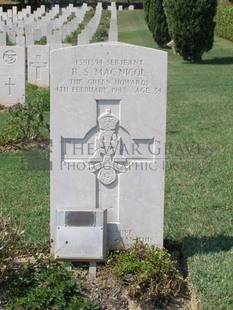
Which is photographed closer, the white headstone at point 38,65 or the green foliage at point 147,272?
the green foliage at point 147,272

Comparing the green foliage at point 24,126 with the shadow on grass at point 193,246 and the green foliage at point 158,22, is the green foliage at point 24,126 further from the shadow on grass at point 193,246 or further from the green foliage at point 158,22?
the green foliage at point 158,22

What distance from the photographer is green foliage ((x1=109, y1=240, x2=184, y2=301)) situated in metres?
4.15

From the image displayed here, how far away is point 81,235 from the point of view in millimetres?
4406

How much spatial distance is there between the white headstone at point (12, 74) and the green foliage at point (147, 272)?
24.4ft

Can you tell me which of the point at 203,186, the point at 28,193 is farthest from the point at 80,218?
the point at 203,186

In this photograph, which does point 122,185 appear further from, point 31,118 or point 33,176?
point 31,118

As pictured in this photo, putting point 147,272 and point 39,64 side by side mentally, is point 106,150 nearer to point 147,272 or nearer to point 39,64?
point 147,272

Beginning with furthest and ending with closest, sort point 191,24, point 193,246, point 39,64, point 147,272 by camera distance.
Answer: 1. point 191,24
2. point 39,64
3. point 193,246
4. point 147,272

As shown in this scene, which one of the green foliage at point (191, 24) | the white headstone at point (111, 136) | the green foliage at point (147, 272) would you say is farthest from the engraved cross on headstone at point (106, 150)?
the green foliage at point (191, 24)

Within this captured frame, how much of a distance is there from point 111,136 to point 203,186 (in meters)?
2.39

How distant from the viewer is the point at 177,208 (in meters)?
5.89

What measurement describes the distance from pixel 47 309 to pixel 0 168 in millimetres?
3743

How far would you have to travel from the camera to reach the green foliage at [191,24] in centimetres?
2067

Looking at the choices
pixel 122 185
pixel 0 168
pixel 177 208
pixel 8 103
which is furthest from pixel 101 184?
pixel 8 103
